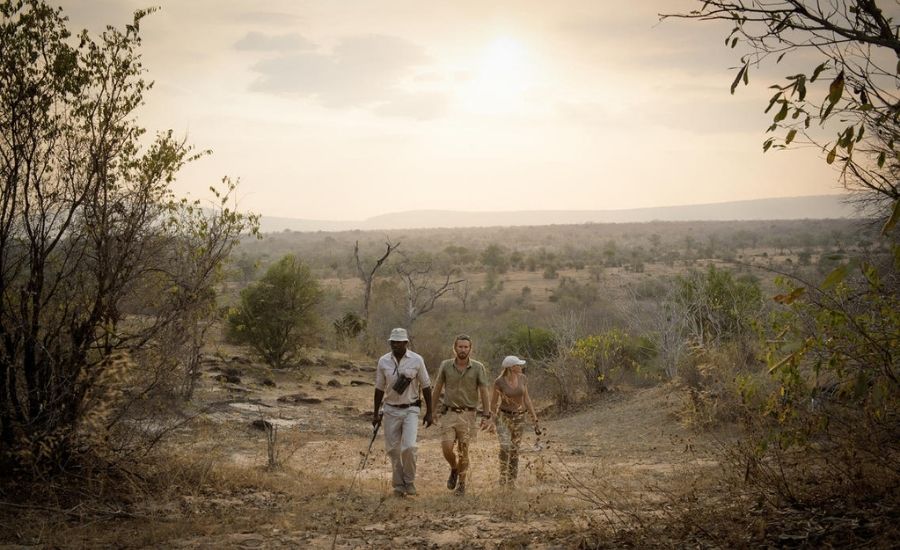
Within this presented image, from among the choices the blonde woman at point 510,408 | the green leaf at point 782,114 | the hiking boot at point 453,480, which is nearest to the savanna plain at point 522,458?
the hiking boot at point 453,480

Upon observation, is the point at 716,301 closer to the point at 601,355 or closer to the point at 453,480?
the point at 601,355

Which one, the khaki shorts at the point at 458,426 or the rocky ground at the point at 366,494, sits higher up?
the khaki shorts at the point at 458,426

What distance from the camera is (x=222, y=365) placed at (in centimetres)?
1977

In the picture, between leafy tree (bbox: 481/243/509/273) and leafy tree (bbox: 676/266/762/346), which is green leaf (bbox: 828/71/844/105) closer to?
leafy tree (bbox: 676/266/762/346)

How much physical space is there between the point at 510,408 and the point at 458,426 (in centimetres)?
74

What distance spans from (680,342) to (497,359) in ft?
26.3

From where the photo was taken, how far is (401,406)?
25.5ft

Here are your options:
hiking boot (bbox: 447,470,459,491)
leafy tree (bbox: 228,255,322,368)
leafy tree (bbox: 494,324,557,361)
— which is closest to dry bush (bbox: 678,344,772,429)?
hiking boot (bbox: 447,470,459,491)

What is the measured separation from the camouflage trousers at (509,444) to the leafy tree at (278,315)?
14048mm

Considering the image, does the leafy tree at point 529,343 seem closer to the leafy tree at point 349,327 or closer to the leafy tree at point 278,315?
the leafy tree at point 349,327

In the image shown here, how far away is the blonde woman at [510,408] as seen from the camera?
26.0 feet

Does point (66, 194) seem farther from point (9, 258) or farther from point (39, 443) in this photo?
point (39, 443)

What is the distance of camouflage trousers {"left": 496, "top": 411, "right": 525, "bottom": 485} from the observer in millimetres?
7750

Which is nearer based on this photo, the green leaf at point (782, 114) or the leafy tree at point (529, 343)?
the green leaf at point (782, 114)
